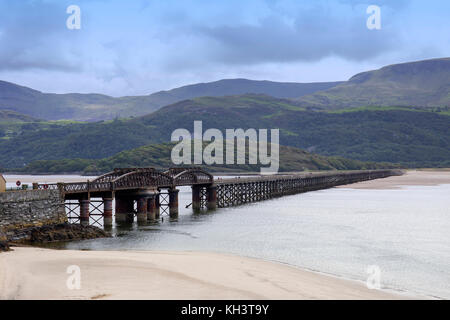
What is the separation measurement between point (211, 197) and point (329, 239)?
34101 mm

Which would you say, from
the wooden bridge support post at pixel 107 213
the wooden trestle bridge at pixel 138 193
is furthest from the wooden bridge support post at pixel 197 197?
the wooden bridge support post at pixel 107 213

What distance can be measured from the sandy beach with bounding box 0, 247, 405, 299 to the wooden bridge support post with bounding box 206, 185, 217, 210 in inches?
1668

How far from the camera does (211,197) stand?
81312 millimetres

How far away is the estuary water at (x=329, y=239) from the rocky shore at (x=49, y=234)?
5.10 feet

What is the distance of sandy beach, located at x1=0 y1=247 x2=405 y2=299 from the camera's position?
2662 cm

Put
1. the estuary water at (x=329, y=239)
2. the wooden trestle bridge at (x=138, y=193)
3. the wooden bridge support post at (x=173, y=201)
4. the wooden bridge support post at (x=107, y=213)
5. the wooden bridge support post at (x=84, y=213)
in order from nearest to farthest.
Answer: the estuary water at (x=329, y=239) → the wooden bridge support post at (x=84, y=213) → the wooden trestle bridge at (x=138, y=193) → the wooden bridge support post at (x=107, y=213) → the wooden bridge support post at (x=173, y=201)

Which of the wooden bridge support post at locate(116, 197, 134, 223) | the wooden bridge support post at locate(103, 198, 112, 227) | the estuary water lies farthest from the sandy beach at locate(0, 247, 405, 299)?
the wooden bridge support post at locate(116, 197, 134, 223)

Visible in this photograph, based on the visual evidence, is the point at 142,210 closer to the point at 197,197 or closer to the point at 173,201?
the point at 173,201

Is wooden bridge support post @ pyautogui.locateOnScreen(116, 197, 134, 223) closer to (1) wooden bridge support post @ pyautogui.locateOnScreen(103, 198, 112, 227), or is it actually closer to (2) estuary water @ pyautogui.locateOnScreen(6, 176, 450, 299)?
(2) estuary water @ pyautogui.locateOnScreen(6, 176, 450, 299)

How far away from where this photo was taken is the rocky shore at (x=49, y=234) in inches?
1631

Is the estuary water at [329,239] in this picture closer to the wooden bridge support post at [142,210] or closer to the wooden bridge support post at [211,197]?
the wooden bridge support post at [142,210]

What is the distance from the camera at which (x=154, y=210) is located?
2539 inches

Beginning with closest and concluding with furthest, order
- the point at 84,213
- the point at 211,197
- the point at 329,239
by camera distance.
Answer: the point at 329,239
the point at 84,213
the point at 211,197

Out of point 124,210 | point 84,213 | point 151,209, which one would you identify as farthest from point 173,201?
point 84,213
